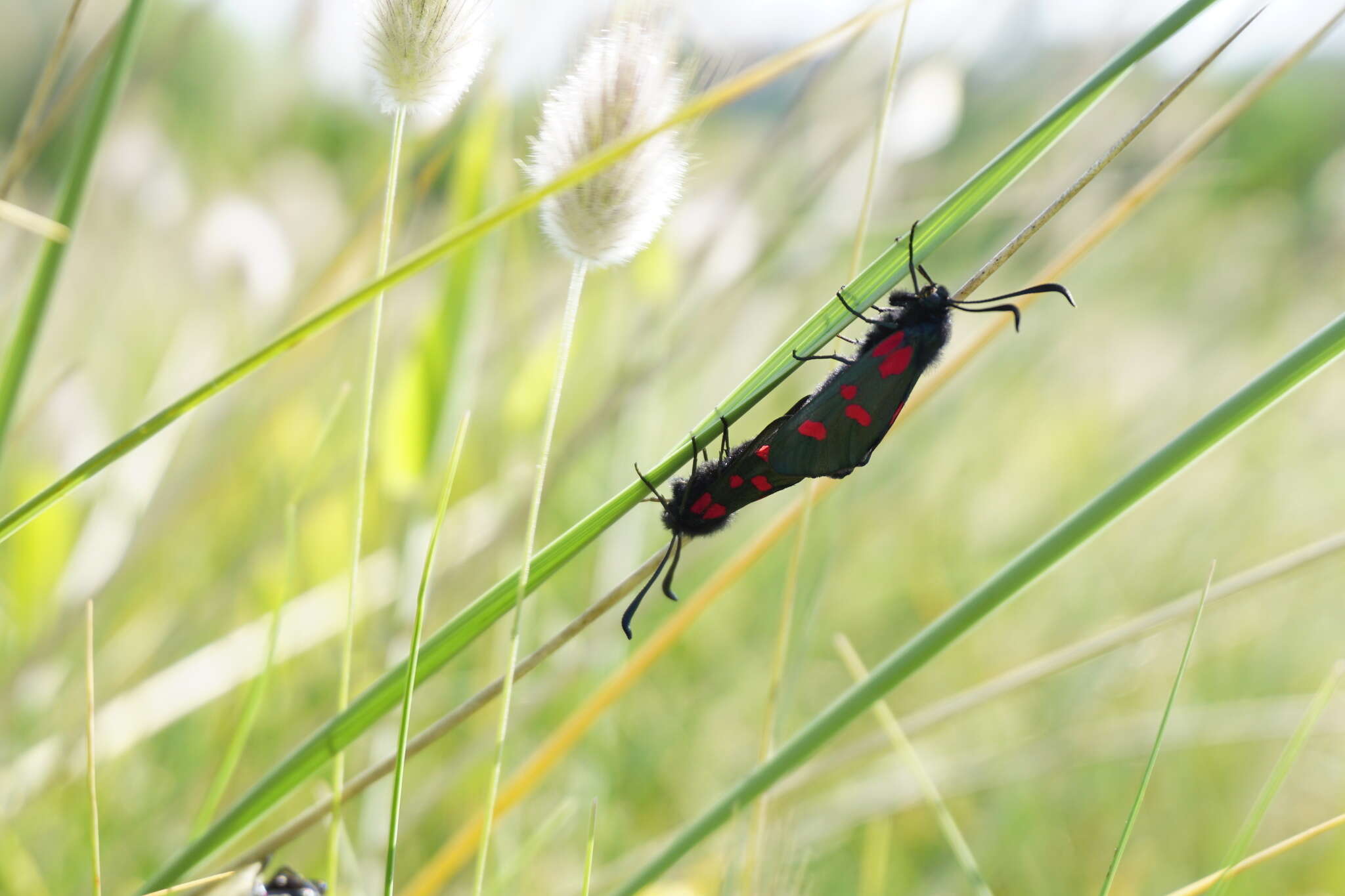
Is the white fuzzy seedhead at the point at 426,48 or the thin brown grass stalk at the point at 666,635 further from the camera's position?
the thin brown grass stalk at the point at 666,635

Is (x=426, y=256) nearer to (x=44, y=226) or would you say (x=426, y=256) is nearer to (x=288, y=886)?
(x=44, y=226)

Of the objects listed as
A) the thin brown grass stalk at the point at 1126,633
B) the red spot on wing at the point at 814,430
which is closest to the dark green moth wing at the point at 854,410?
the red spot on wing at the point at 814,430

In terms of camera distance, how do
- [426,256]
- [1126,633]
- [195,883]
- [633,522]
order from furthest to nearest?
[633,522] → [1126,633] → [195,883] → [426,256]

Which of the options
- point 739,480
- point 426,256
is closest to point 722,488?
point 739,480

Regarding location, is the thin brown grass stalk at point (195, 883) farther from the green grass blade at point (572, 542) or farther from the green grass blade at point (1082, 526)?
the green grass blade at point (1082, 526)

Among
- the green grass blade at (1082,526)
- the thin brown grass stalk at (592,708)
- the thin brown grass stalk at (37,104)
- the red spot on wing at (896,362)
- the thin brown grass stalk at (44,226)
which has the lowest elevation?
the green grass blade at (1082,526)

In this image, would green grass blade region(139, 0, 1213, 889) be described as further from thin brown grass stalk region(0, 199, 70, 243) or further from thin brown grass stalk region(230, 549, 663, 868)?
thin brown grass stalk region(0, 199, 70, 243)

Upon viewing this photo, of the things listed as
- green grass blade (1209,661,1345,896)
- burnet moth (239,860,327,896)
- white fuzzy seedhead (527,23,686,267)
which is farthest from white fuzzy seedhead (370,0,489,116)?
green grass blade (1209,661,1345,896)
